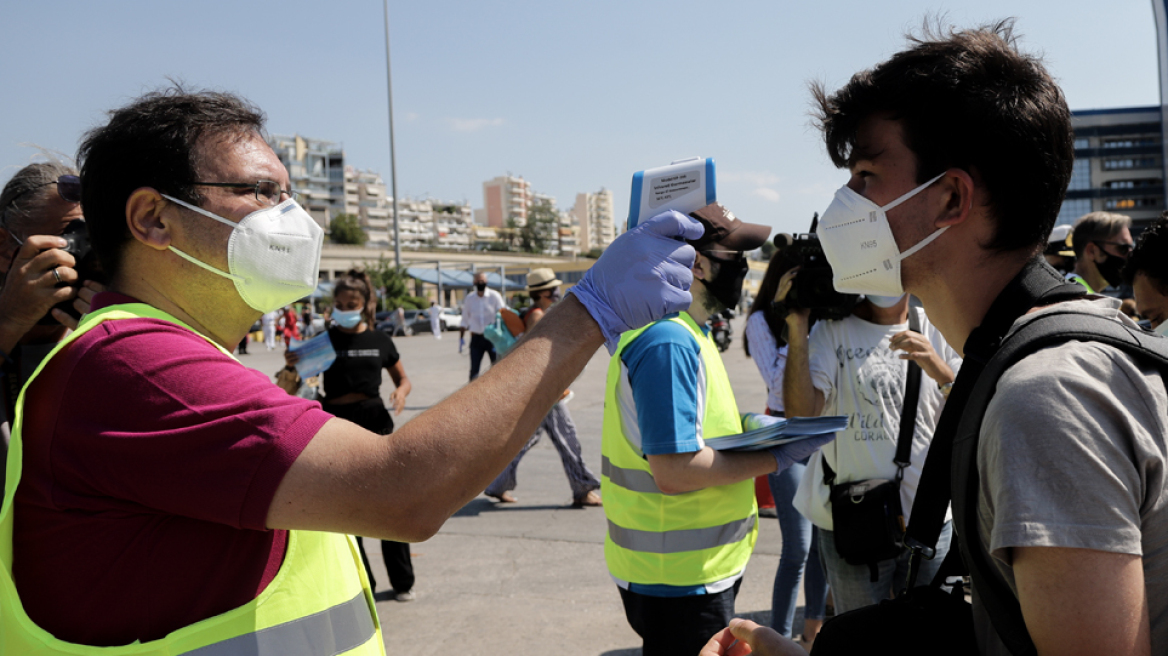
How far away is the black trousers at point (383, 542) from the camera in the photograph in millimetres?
4652

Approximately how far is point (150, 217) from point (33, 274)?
103cm

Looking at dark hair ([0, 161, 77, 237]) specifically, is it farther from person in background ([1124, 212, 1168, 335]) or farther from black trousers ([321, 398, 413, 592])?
person in background ([1124, 212, 1168, 335])

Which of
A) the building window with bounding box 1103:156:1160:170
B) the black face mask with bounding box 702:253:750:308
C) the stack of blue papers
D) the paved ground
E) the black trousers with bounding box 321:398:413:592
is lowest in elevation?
the paved ground

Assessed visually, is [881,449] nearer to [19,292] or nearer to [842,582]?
[842,582]

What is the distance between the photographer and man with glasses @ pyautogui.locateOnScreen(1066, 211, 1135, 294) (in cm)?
472

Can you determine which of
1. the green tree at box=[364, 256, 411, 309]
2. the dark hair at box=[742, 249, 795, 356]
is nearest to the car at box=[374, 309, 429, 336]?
the green tree at box=[364, 256, 411, 309]

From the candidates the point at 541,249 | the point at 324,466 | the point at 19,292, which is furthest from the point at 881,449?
the point at 541,249

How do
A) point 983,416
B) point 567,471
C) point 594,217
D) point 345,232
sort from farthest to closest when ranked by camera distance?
point 594,217, point 345,232, point 567,471, point 983,416

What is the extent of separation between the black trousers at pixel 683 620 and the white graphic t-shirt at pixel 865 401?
0.77 meters

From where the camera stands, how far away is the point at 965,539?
1.15m

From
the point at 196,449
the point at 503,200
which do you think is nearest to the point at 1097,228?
the point at 196,449

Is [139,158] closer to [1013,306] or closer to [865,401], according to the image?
[1013,306]

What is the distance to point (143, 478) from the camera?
1.16 meters

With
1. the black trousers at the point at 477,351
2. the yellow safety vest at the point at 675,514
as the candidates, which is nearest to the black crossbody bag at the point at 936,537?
the yellow safety vest at the point at 675,514
